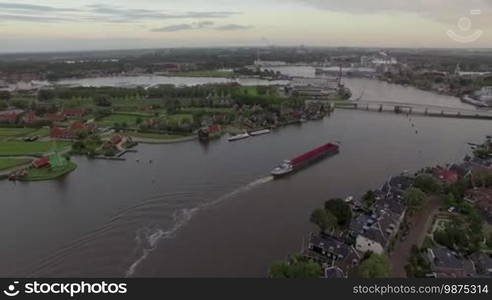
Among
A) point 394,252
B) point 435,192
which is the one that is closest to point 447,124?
point 435,192

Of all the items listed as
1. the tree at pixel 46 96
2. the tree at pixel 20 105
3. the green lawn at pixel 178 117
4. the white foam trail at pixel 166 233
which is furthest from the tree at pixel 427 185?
the tree at pixel 46 96

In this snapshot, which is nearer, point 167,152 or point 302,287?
point 302,287

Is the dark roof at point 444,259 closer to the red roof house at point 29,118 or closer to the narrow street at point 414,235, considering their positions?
the narrow street at point 414,235

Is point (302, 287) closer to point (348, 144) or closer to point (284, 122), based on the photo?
point (348, 144)

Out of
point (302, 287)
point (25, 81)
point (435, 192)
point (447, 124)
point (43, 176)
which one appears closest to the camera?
point (302, 287)

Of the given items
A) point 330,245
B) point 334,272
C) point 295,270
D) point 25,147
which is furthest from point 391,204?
point 25,147

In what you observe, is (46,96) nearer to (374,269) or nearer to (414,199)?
(414,199)

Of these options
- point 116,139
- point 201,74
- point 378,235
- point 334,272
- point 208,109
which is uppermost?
point 201,74
